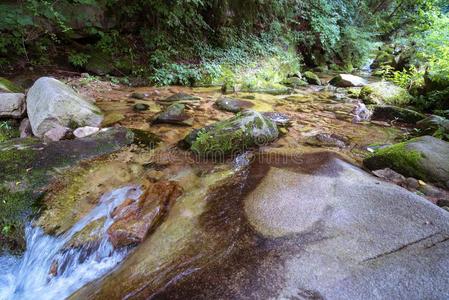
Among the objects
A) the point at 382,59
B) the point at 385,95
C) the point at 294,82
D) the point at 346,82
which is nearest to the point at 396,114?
the point at 385,95

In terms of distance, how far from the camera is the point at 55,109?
175 inches

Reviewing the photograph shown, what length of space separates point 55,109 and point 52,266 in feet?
8.85

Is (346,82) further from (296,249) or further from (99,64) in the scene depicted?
(296,249)

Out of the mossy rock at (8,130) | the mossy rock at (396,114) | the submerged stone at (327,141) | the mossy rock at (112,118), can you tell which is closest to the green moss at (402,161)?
the submerged stone at (327,141)

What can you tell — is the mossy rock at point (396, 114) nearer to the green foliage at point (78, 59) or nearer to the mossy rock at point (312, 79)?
the mossy rock at point (312, 79)

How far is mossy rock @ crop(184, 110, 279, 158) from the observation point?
13.7ft

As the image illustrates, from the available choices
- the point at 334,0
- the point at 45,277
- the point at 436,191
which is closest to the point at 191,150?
the point at 45,277

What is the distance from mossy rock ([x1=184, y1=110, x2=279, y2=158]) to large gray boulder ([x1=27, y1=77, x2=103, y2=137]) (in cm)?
175

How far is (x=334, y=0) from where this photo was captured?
46.3 ft

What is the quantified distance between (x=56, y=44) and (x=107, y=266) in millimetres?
7182

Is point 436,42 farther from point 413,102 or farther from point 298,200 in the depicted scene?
point 298,200

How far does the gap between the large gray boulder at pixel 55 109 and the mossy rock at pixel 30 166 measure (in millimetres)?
408

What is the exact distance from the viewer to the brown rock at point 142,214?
2.62 metres

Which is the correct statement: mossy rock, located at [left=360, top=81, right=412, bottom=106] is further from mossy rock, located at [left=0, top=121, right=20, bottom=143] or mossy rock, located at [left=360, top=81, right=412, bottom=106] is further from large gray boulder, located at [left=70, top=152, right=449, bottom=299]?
mossy rock, located at [left=0, top=121, right=20, bottom=143]
